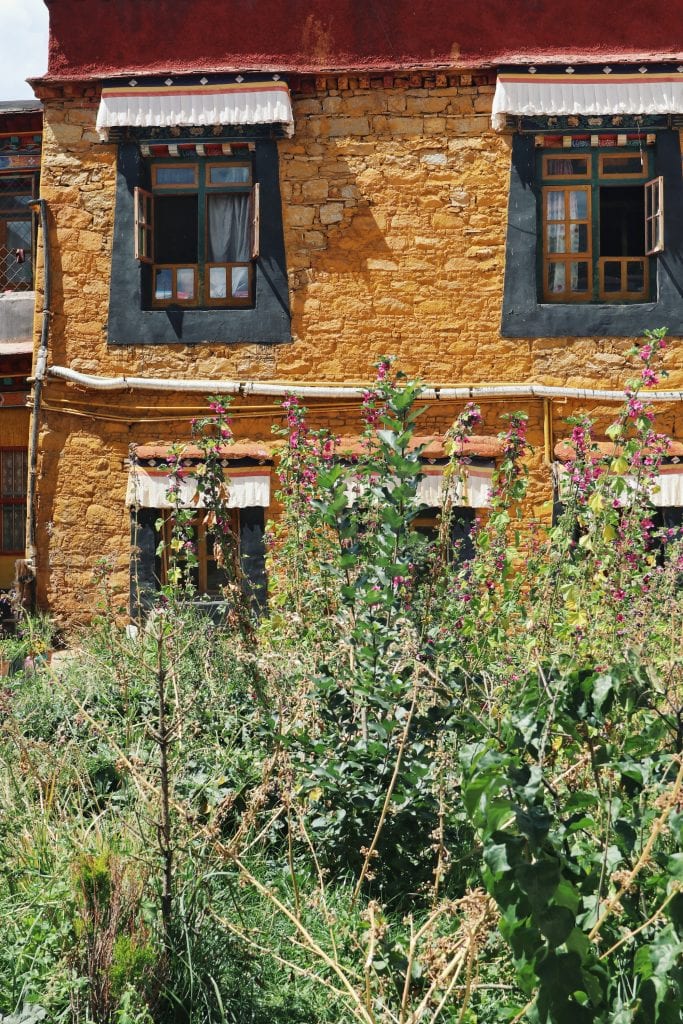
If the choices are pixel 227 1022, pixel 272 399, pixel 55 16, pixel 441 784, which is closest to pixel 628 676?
pixel 441 784

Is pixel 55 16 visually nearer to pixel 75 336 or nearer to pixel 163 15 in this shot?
pixel 163 15

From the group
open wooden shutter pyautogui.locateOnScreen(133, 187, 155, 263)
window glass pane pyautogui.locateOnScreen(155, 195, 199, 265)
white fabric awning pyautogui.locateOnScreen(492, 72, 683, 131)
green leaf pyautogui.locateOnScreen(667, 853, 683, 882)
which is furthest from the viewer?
window glass pane pyautogui.locateOnScreen(155, 195, 199, 265)

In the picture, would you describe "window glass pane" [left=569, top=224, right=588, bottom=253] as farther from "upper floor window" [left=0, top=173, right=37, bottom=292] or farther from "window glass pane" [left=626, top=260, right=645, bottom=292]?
"upper floor window" [left=0, top=173, right=37, bottom=292]

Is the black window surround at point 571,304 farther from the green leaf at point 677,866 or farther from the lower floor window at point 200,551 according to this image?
the green leaf at point 677,866

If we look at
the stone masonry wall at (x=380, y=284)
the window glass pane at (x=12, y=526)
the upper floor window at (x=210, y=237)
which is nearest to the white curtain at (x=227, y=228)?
the upper floor window at (x=210, y=237)

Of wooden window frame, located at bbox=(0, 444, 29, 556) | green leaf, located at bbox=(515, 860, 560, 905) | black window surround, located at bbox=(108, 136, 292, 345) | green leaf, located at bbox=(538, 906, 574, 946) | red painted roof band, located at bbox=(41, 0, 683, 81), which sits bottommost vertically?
green leaf, located at bbox=(538, 906, 574, 946)

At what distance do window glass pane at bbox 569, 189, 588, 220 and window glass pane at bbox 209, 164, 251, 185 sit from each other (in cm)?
306

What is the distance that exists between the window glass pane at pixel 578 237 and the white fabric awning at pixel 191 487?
11.8ft

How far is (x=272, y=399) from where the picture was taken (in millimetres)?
10094

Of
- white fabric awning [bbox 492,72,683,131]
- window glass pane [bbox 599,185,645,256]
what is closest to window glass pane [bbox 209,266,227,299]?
white fabric awning [bbox 492,72,683,131]

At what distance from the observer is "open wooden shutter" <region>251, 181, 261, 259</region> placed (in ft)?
32.7

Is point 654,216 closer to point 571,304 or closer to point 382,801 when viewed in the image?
point 571,304

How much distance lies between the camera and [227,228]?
1043cm

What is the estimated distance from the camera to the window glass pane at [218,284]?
10391 mm
